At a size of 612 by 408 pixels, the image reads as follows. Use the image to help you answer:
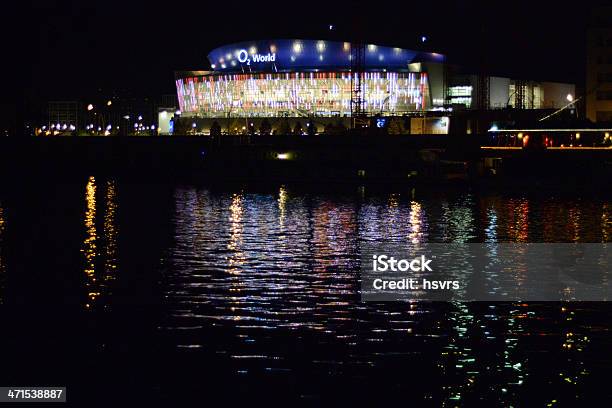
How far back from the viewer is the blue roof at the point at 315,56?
10962cm

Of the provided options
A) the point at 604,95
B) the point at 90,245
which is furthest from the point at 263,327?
the point at 604,95

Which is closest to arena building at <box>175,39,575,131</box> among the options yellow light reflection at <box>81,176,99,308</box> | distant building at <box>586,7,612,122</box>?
distant building at <box>586,7,612,122</box>

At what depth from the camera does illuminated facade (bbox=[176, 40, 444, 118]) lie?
108 meters

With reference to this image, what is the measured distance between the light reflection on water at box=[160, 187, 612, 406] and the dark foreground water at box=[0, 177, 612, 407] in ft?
0.16

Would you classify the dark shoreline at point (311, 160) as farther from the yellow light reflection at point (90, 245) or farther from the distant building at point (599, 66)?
the yellow light reflection at point (90, 245)

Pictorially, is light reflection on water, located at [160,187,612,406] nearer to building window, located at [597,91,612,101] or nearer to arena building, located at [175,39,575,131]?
building window, located at [597,91,612,101]

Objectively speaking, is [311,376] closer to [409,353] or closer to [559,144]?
[409,353]

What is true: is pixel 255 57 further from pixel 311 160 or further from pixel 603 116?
pixel 603 116

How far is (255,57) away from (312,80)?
7.89 meters

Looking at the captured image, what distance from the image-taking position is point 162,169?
250ft

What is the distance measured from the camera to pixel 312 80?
109 meters

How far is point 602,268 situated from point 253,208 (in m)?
22.6
